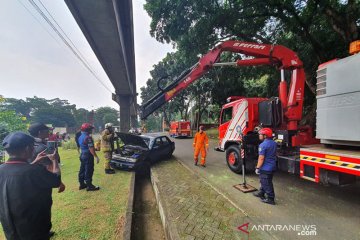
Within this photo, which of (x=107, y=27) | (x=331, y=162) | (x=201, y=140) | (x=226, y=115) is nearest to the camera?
(x=331, y=162)

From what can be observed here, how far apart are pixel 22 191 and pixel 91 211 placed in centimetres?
268

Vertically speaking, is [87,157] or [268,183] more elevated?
[87,157]

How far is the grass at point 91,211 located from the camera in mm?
3525

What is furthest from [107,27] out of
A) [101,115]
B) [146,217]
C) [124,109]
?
[101,115]

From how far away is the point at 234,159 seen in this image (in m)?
7.17

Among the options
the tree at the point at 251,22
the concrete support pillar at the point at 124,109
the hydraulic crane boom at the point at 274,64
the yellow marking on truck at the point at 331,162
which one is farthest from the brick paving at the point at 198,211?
the concrete support pillar at the point at 124,109

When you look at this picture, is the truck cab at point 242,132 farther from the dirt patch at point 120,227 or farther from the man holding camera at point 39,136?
the man holding camera at point 39,136

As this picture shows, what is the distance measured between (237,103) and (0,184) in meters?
6.70

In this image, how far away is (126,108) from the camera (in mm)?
24766

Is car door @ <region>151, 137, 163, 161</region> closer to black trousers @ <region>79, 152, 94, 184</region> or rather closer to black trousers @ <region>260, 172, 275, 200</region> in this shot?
black trousers @ <region>79, 152, 94, 184</region>

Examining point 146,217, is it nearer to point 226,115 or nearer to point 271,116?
point 271,116

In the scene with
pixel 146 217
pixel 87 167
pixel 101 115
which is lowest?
pixel 146 217

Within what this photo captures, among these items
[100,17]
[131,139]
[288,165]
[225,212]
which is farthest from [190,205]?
[100,17]

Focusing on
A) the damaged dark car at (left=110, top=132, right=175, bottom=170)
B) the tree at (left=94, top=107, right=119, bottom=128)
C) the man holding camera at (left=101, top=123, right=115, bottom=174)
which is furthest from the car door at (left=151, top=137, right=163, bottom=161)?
the tree at (left=94, top=107, right=119, bottom=128)
